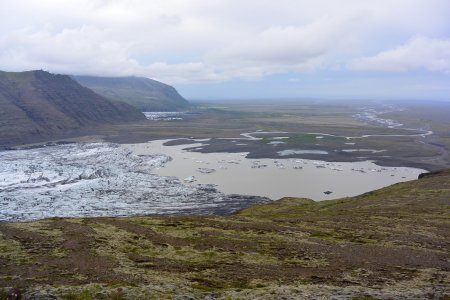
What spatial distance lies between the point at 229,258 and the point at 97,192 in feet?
168

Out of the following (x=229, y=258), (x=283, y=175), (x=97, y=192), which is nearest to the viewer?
(x=229, y=258)

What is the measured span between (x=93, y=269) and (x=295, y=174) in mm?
74345

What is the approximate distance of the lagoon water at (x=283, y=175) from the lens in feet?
264

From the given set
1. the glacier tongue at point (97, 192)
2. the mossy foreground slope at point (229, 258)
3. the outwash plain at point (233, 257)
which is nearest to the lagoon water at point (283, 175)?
the glacier tongue at point (97, 192)

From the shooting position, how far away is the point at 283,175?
93.2 m

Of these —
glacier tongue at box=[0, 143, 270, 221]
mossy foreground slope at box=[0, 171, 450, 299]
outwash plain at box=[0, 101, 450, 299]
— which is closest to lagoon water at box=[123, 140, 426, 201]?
glacier tongue at box=[0, 143, 270, 221]

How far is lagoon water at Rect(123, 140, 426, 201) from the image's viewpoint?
80.6 meters

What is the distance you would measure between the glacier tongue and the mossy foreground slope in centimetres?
2639

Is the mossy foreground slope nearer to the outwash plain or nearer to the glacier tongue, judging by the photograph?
the outwash plain

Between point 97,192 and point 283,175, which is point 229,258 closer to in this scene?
point 97,192

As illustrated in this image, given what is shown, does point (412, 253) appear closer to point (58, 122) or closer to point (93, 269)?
point (93, 269)

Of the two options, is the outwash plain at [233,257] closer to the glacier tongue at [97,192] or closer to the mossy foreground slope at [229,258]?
the mossy foreground slope at [229,258]

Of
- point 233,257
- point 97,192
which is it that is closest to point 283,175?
point 97,192

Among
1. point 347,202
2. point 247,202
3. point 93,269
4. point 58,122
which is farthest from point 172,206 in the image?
point 58,122
